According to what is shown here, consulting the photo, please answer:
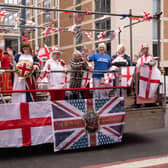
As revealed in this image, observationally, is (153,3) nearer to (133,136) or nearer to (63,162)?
(133,136)

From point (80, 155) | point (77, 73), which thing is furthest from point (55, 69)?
point (80, 155)

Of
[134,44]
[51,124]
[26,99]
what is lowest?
[51,124]

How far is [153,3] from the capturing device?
105ft

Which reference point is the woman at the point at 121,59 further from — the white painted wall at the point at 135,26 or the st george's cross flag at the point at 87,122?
the white painted wall at the point at 135,26

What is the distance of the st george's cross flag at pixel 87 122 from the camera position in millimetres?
5668

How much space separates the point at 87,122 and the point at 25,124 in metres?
1.22

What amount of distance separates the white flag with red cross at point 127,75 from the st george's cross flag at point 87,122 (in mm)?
358

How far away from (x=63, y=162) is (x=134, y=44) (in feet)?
84.6

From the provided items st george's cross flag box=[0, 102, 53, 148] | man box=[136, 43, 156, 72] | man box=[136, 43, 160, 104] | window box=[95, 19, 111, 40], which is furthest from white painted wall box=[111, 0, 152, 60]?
st george's cross flag box=[0, 102, 53, 148]

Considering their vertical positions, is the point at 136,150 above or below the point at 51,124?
below

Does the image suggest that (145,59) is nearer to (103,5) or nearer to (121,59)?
(121,59)

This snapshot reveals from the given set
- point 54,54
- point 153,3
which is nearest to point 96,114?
point 54,54

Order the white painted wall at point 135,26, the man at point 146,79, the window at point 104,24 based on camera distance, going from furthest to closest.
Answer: the window at point 104,24, the white painted wall at point 135,26, the man at point 146,79

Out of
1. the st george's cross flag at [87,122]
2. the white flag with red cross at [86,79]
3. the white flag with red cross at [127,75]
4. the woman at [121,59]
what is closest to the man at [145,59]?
the white flag with red cross at [127,75]
